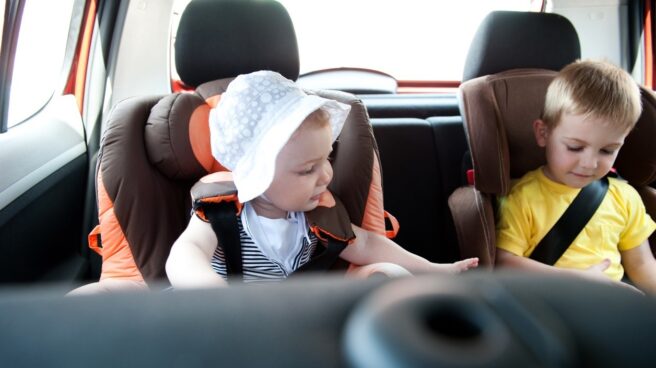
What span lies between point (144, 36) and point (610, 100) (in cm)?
185

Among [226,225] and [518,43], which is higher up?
[518,43]

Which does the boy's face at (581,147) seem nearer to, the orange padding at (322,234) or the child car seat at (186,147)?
the child car seat at (186,147)

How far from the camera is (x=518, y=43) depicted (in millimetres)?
1994

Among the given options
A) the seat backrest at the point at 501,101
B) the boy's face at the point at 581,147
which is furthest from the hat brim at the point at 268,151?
the boy's face at the point at 581,147

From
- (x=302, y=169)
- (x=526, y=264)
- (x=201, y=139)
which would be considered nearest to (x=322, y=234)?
(x=302, y=169)

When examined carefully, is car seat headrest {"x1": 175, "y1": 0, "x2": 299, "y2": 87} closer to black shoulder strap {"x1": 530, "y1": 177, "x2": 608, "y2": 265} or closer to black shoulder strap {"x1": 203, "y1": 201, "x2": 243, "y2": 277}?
black shoulder strap {"x1": 203, "y1": 201, "x2": 243, "y2": 277}

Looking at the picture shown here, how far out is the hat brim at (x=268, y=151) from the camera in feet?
3.95

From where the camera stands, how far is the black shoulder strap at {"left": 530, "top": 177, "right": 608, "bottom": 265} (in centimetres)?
174

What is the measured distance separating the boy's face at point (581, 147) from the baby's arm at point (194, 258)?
1.13 meters

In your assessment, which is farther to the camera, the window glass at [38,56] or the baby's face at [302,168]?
the window glass at [38,56]

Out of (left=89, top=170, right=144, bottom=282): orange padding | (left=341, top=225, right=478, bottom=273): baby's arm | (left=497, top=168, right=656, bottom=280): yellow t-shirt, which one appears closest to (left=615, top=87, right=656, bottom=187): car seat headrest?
(left=497, top=168, right=656, bottom=280): yellow t-shirt

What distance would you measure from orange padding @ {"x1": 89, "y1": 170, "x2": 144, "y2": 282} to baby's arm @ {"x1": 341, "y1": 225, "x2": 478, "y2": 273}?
586 millimetres

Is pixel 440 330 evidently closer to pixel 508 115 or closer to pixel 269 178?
pixel 269 178

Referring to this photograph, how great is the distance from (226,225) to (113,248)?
34 centimetres
